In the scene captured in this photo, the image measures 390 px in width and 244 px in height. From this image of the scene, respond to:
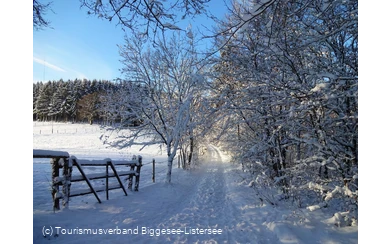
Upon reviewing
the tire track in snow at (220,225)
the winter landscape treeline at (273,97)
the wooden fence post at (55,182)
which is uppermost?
the winter landscape treeline at (273,97)

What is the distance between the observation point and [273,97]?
3.76 meters

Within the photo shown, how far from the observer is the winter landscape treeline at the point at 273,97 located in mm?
2707

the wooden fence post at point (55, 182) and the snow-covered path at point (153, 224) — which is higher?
the wooden fence post at point (55, 182)

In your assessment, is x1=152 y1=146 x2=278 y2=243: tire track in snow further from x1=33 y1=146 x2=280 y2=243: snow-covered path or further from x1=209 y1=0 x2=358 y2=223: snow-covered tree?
x1=209 y1=0 x2=358 y2=223: snow-covered tree

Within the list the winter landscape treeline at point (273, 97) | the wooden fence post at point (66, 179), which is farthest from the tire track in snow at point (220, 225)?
the wooden fence post at point (66, 179)

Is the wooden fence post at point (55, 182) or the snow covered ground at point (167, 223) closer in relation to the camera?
the snow covered ground at point (167, 223)

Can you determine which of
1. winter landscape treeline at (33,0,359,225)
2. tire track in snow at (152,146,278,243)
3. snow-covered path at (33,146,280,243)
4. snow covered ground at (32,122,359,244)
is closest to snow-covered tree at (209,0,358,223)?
winter landscape treeline at (33,0,359,225)

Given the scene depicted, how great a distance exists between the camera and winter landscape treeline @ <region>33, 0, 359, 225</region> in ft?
8.88

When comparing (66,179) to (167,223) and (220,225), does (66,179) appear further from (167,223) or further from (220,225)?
(220,225)

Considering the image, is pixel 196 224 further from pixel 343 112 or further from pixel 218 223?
pixel 343 112

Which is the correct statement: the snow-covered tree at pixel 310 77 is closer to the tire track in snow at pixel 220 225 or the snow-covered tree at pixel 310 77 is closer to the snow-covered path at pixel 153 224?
the tire track in snow at pixel 220 225

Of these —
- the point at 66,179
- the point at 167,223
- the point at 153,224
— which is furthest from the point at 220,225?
the point at 66,179
